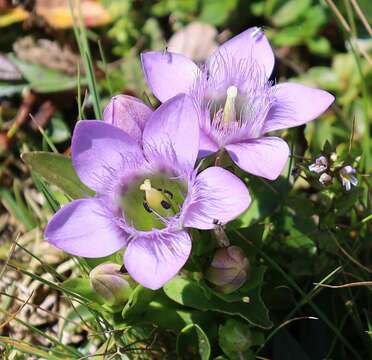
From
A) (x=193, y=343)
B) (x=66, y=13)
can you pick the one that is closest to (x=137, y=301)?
(x=193, y=343)

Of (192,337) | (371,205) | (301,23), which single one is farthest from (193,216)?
(301,23)

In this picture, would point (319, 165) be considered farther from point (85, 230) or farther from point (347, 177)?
point (85, 230)

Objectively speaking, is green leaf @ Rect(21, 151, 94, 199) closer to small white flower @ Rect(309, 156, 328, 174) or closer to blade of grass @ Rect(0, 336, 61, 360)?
blade of grass @ Rect(0, 336, 61, 360)

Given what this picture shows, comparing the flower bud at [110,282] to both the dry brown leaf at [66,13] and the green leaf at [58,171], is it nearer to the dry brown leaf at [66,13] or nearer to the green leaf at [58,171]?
the green leaf at [58,171]

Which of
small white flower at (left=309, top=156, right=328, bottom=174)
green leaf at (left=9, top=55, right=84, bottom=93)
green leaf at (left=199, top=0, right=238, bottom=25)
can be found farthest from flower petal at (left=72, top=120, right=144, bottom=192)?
green leaf at (left=199, top=0, right=238, bottom=25)

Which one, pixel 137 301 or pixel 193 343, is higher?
pixel 137 301
